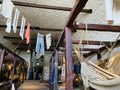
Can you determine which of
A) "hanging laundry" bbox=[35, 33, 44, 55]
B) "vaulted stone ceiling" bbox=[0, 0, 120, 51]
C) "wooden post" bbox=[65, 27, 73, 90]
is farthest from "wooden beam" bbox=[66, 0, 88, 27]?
"hanging laundry" bbox=[35, 33, 44, 55]

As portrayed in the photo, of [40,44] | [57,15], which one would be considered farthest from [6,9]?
[40,44]

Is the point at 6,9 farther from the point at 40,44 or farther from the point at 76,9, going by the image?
the point at 40,44

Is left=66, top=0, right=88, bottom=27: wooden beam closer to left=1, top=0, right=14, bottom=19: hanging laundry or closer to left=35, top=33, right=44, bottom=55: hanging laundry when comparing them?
left=1, top=0, right=14, bottom=19: hanging laundry

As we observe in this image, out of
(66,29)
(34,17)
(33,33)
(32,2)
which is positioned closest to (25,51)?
(33,33)

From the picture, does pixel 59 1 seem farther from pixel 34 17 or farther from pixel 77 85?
pixel 77 85

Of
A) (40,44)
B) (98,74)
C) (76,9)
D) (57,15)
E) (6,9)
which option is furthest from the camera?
(40,44)

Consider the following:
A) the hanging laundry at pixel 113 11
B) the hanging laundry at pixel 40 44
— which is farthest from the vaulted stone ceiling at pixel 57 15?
the hanging laundry at pixel 113 11

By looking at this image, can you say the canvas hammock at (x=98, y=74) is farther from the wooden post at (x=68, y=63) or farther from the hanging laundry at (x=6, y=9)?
the hanging laundry at (x=6, y=9)

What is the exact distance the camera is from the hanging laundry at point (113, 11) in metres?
1.10

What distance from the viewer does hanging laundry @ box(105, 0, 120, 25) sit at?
110cm

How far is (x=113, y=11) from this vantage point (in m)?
1.15

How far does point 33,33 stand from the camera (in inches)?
255

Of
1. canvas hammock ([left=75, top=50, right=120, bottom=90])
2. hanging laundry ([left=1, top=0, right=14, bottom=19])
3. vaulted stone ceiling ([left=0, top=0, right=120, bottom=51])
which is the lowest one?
canvas hammock ([left=75, top=50, right=120, bottom=90])

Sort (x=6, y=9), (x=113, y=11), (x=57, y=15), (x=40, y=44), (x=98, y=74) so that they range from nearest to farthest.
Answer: (x=113, y=11) → (x=98, y=74) → (x=6, y=9) → (x=57, y=15) → (x=40, y=44)
